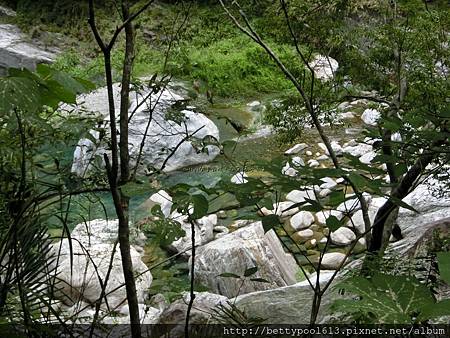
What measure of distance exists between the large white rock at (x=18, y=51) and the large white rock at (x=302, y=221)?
548 centimetres

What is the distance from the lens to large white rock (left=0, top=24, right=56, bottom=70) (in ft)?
26.4

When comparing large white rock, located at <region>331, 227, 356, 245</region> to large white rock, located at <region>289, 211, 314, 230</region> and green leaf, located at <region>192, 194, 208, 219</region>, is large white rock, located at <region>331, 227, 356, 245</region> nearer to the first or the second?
large white rock, located at <region>289, 211, 314, 230</region>

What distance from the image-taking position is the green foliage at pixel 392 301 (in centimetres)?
48

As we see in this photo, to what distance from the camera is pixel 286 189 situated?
0.73 meters

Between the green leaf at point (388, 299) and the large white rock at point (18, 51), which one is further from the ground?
the large white rock at point (18, 51)

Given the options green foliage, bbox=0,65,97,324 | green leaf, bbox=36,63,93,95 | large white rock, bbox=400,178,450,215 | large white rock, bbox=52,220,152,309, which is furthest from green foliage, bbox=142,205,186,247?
large white rock, bbox=400,178,450,215

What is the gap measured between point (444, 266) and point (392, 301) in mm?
74

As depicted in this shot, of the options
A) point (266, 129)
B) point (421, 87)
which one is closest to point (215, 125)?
point (266, 129)

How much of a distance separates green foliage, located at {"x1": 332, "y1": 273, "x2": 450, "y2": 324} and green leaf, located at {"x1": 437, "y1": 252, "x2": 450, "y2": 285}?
24mm

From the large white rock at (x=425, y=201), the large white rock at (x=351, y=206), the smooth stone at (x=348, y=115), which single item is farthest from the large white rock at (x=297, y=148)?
the large white rock at (x=425, y=201)

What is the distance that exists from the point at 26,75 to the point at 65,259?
8.23 ft

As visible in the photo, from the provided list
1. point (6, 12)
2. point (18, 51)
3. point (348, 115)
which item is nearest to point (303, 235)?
point (348, 115)

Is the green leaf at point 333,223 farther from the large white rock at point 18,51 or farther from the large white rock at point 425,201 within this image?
the large white rock at point 18,51

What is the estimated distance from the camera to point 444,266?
475 mm
